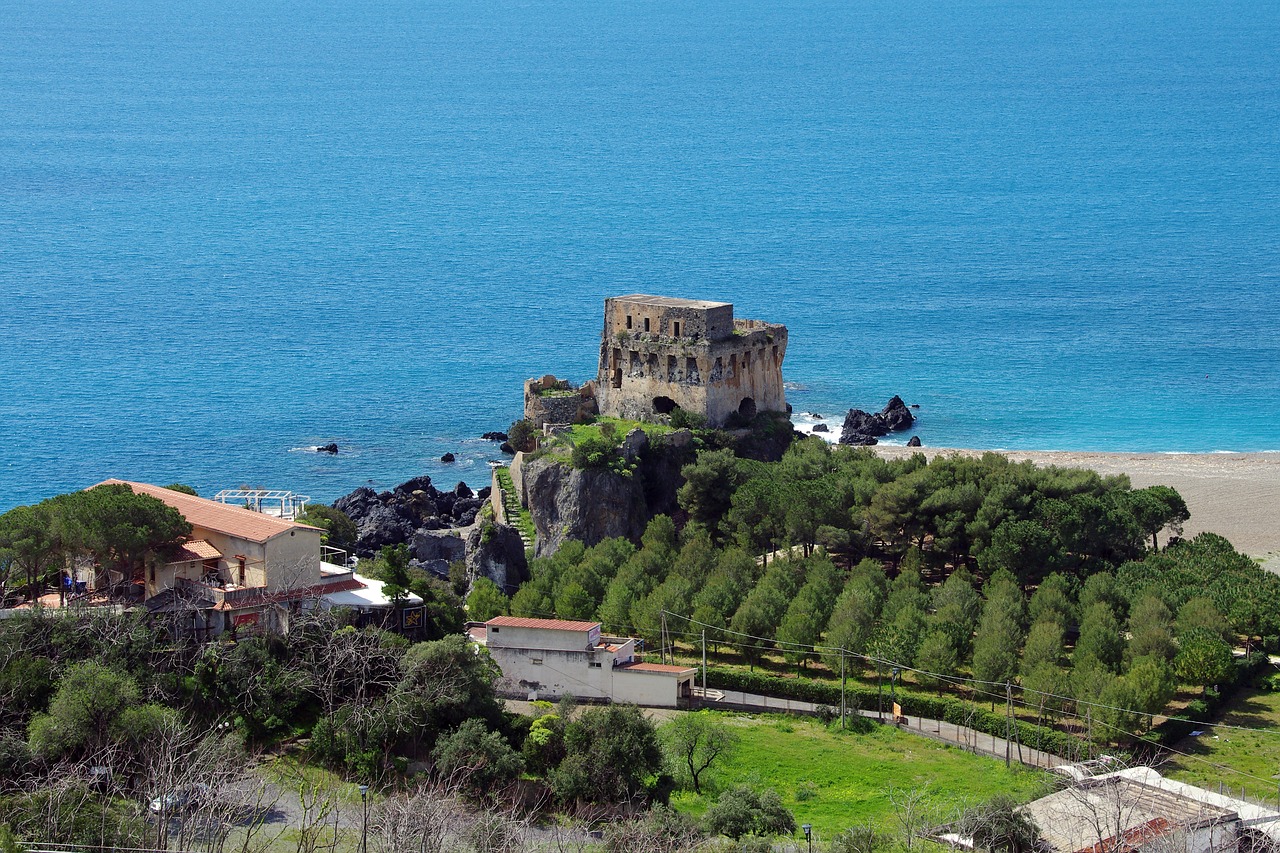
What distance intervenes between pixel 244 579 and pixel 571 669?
9602mm

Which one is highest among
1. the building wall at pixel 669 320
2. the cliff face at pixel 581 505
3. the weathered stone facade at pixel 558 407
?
the building wall at pixel 669 320

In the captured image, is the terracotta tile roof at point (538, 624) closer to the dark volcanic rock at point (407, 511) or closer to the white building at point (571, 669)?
the white building at point (571, 669)

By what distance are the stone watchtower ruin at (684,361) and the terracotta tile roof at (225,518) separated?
1004 inches

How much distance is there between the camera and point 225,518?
5681 cm

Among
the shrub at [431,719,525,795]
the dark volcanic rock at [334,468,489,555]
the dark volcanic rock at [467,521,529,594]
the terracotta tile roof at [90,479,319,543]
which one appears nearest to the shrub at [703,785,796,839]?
the shrub at [431,719,525,795]

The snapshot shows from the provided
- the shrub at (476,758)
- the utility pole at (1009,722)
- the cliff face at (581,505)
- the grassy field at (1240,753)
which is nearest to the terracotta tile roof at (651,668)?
the shrub at (476,758)

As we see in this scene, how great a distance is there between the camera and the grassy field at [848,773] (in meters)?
48.4

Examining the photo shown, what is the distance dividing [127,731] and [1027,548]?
109 feet

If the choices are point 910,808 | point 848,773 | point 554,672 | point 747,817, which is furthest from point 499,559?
point 910,808

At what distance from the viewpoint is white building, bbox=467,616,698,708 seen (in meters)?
55.8

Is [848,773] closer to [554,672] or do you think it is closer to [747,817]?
[747,817]

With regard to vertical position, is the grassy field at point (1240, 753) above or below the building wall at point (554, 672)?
below

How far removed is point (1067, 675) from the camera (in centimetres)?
5631

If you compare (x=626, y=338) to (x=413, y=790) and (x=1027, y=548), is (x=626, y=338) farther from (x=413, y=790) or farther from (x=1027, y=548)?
(x=413, y=790)
